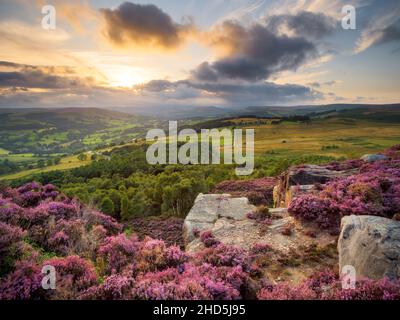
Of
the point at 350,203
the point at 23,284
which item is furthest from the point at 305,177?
the point at 23,284

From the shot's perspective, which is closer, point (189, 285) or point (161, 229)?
point (189, 285)

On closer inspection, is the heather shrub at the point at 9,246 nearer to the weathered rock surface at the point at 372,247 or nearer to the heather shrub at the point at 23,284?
the heather shrub at the point at 23,284

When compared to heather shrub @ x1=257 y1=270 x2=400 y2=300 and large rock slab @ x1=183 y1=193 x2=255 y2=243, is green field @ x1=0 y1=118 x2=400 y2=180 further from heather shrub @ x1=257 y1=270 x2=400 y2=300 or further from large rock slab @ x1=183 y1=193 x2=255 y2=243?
heather shrub @ x1=257 y1=270 x2=400 y2=300

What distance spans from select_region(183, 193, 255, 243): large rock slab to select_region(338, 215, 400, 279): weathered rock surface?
657 centimetres

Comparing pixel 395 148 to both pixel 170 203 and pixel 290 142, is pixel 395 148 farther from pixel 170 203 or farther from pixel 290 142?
Result: pixel 290 142

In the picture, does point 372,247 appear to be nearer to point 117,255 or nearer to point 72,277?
point 117,255

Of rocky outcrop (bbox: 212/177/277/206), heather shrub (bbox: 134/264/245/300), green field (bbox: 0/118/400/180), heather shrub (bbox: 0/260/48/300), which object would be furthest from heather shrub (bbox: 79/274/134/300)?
green field (bbox: 0/118/400/180)

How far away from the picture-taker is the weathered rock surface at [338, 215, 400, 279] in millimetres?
5938

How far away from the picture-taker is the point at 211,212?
48.9 ft

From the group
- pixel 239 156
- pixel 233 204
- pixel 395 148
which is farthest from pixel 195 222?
pixel 239 156

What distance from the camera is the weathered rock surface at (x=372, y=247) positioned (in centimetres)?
594

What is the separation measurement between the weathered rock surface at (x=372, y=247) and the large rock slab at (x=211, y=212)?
6.57 metres

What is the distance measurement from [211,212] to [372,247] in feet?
31.2

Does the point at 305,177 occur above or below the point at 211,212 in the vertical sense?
above
